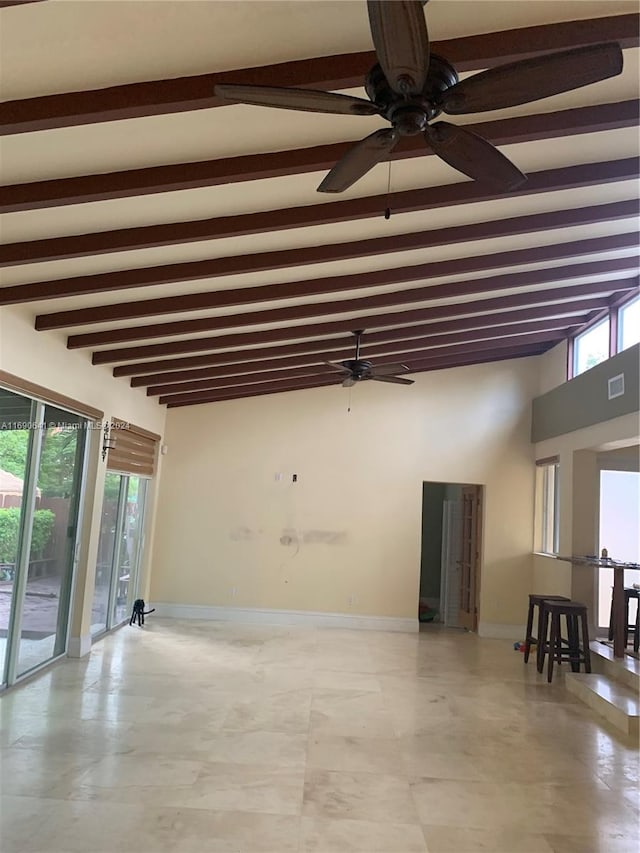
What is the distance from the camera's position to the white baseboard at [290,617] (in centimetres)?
801

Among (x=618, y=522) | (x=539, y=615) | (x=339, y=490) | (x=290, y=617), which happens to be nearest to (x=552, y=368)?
(x=618, y=522)

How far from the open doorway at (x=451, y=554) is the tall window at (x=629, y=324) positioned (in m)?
2.94

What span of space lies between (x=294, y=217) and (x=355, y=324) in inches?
92.0

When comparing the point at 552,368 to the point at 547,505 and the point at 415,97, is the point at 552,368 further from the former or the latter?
the point at 415,97

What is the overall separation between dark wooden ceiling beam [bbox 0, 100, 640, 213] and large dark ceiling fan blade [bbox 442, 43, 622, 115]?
92 cm

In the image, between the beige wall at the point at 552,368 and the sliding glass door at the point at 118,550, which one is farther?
the beige wall at the point at 552,368

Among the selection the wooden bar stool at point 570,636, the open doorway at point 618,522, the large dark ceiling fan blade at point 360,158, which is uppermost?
the large dark ceiling fan blade at point 360,158

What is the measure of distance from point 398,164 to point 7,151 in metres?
1.89

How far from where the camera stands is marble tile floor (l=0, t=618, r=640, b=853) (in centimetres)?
298

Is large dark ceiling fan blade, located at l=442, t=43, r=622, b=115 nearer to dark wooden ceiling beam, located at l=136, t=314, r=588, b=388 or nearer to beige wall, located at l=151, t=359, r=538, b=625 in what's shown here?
dark wooden ceiling beam, located at l=136, t=314, r=588, b=388

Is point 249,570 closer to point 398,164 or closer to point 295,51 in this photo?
point 398,164

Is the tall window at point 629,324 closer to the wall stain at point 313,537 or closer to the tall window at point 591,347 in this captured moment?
the tall window at point 591,347

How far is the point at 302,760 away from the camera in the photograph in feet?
12.5

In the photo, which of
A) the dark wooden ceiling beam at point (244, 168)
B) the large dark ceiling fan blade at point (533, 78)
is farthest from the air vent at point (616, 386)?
the large dark ceiling fan blade at point (533, 78)
